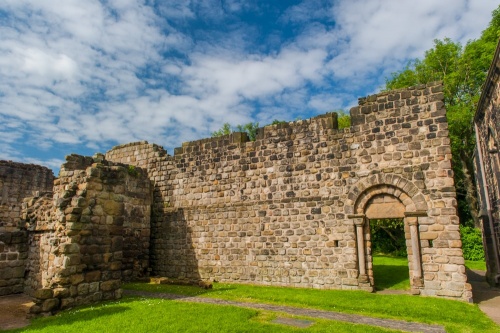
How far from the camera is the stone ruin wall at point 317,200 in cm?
1045

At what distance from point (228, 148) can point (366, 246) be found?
6.76 m

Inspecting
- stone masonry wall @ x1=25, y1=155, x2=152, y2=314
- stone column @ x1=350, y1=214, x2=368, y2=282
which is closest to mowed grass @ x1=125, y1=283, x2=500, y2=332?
stone column @ x1=350, y1=214, x2=368, y2=282

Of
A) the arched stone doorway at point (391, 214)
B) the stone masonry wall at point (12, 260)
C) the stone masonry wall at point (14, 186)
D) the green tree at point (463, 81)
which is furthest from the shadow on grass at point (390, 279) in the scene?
the stone masonry wall at point (14, 186)

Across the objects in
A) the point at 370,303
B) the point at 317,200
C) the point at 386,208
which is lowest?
the point at 370,303

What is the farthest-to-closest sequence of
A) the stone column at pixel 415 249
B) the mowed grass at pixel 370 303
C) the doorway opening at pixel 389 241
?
the doorway opening at pixel 389 241 → the stone column at pixel 415 249 → the mowed grass at pixel 370 303

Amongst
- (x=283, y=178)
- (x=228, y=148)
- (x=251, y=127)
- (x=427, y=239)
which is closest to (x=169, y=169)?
(x=228, y=148)

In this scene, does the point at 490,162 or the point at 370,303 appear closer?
the point at 370,303

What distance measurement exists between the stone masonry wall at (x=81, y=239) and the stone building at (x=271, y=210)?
1.3 inches

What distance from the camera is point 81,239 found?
9312mm

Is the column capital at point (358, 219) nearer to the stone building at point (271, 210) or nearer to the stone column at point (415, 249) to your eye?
the stone building at point (271, 210)

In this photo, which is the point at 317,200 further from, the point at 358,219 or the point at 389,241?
the point at 389,241

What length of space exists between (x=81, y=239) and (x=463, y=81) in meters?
29.6

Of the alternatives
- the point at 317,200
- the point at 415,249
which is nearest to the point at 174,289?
the point at 317,200

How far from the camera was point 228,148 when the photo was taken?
48.2 ft
